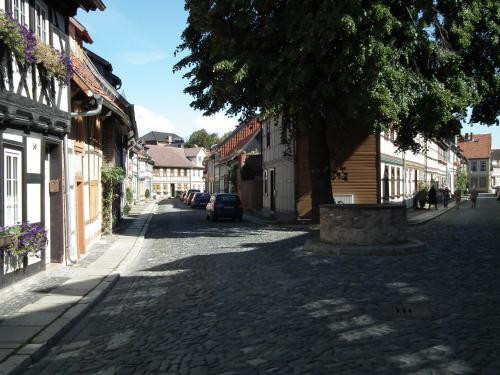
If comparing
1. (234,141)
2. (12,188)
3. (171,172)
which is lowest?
(12,188)

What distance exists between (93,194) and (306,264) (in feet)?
26.8

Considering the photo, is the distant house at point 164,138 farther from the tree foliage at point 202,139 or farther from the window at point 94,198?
the window at point 94,198

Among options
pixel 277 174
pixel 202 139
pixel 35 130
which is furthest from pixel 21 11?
pixel 202 139

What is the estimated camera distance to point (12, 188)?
957 centimetres

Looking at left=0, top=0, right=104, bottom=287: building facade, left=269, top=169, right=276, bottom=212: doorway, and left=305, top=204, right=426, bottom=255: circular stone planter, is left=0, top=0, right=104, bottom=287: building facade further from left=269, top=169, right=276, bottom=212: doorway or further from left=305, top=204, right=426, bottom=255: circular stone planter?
left=269, top=169, right=276, bottom=212: doorway

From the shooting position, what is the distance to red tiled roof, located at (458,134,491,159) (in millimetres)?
109438

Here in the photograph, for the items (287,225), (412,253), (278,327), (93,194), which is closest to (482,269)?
(412,253)

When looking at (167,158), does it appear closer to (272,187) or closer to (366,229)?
(272,187)

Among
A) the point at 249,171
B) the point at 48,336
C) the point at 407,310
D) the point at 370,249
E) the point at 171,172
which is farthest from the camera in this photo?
the point at 171,172

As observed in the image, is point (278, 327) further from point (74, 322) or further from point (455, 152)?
point (455, 152)

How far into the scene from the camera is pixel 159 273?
1163 cm

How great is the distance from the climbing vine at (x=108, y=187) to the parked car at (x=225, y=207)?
9836 mm

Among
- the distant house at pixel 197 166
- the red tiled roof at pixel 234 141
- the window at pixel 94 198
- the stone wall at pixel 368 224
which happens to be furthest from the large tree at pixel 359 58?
the distant house at pixel 197 166

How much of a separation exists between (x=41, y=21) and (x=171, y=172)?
308ft
